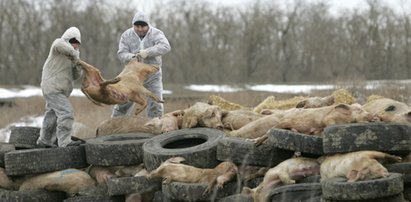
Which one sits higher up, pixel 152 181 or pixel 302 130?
pixel 302 130

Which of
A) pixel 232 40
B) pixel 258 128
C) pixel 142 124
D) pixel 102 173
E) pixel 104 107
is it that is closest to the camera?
pixel 258 128

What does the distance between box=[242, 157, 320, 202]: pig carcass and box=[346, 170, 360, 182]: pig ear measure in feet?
2.31

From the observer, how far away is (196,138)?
9641mm

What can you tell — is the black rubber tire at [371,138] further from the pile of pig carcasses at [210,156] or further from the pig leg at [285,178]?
the pig leg at [285,178]

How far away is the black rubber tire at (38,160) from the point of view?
370 inches

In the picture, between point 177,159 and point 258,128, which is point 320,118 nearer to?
point 258,128

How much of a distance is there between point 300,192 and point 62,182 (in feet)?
12.7

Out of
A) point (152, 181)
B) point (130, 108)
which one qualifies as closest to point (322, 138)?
point (152, 181)

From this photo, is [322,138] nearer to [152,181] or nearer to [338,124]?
[338,124]

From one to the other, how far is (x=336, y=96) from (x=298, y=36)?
45932 mm

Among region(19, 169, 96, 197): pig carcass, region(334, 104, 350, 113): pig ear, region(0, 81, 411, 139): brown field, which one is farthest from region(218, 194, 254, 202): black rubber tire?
region(0, 81, 411, 139): brown field

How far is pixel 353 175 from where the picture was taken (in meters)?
6.86

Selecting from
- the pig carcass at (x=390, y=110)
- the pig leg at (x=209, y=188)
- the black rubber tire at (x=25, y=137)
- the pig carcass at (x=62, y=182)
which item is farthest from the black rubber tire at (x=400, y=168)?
the black rubber tire at (x=25, y=137)

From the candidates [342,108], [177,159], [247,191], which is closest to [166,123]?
[177,159]
